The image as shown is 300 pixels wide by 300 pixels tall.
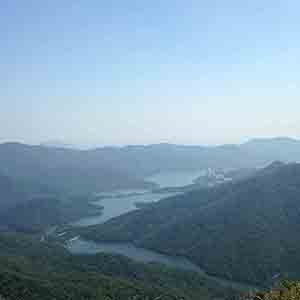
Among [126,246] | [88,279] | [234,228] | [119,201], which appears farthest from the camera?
[119,201]

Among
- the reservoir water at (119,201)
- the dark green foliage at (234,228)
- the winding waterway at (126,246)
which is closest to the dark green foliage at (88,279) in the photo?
the winding waterway at (126,246)

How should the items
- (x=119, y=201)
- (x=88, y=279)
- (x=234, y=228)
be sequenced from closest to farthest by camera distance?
(x=88, y=279)
(x=234, y=228)
(x=119, y=201)

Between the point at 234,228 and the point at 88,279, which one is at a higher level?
the point at 234,228

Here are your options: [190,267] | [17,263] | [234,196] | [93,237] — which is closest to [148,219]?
[93,237]

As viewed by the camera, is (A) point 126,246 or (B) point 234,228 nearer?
(B) point 234,228

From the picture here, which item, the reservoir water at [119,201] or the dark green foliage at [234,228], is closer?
the dark green foliage at [234,228]

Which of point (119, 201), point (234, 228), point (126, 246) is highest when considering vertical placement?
point (234, 228)

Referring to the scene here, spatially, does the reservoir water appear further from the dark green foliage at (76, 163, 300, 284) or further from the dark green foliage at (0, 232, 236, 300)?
the dark green foliage at (0, 232, 236, 300)

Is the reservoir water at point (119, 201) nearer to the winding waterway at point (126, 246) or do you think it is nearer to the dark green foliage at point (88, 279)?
the winding waterway at point (126, 246)

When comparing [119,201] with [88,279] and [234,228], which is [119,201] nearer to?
[234,228]

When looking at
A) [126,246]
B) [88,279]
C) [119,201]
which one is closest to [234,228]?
[126,246]

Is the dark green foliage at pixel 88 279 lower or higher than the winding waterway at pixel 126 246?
higher

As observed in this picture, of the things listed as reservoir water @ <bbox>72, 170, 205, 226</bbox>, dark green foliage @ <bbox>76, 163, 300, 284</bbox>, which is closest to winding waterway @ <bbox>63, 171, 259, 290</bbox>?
reservoir water @ <bbox>72, 170, 205, 226</bbox>
